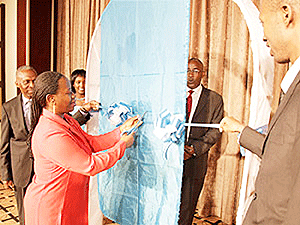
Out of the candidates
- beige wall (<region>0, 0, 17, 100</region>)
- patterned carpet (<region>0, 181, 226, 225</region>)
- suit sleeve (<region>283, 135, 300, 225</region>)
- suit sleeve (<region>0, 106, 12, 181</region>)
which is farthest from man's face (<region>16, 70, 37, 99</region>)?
beige wall (<region>0, 0, 17, 100</region>)

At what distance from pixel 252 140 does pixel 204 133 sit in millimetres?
1147

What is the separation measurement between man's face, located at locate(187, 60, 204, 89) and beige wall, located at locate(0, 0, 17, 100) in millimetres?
2796

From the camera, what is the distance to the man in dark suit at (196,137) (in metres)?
2.18

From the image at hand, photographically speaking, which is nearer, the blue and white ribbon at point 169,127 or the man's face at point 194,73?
the blue and white ribbon at point 169,127

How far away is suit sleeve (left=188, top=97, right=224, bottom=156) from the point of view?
2148 mm

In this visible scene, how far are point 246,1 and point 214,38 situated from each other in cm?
163

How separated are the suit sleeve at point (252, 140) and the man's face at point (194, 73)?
110 centimetres

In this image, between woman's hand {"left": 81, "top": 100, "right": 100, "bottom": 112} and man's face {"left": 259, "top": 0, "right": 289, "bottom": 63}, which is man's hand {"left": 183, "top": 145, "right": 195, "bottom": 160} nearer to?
woman's hand {"left": 81, "top": 100, "right": 100, "bottom": 112}

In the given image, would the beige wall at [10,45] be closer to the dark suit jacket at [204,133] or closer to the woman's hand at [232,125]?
the dark suit jacket at [204,133]

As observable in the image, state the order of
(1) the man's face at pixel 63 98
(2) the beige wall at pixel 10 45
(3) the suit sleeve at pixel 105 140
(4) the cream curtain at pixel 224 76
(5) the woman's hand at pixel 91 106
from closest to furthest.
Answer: (1) the man's face at pixel 63 98, (3) the suit sleeve at pixel 105 140, (5) the woman's hand at pixel 91 106, (4) the cream curtain at pixel 224 76, (2) the beige wall at pixel 10 45

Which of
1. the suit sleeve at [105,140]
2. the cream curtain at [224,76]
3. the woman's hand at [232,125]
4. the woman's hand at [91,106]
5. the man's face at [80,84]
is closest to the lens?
the woman's hand at [232,125]

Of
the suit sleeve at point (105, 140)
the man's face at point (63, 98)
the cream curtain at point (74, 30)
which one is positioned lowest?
the suit sleeve at point (105, 140)

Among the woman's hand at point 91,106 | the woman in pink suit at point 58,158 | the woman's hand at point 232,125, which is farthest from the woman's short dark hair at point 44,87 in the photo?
the woman's hand at point 232,125

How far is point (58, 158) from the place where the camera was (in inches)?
58.2
